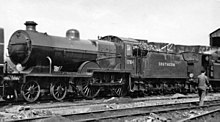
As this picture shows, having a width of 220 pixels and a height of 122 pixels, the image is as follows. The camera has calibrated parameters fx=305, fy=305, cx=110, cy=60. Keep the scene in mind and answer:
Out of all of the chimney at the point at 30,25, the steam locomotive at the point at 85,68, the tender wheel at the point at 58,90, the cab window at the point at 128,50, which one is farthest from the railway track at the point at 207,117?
the chimney at the point at 30,25

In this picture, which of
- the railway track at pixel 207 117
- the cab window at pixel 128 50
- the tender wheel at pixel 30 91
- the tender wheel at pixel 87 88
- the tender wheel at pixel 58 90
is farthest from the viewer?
the cab window at pixel 128 50

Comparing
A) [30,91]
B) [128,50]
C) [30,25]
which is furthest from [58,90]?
[128,50]

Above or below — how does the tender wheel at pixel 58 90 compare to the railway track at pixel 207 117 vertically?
above

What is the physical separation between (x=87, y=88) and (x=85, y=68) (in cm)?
107

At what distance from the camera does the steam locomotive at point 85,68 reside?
14.1 metres

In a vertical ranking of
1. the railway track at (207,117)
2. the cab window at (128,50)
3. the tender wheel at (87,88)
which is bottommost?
the railway track at (207,117)

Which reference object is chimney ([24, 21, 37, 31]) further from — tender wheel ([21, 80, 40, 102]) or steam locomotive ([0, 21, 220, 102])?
tender wheel ([21, 80, 40, 102])

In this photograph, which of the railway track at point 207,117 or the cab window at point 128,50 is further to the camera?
the cab window at point 128,50

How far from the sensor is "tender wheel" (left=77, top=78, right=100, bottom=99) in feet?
51.9

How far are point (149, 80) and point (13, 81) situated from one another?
361 inches

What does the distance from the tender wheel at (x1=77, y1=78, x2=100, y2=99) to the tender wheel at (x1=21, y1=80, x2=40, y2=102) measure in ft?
7.72

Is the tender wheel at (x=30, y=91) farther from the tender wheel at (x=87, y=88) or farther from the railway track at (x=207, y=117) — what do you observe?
the railway track at (x=207, y=117)

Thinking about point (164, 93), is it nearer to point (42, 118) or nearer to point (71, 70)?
point (71, 70)

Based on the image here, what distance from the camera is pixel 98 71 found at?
16.3m
